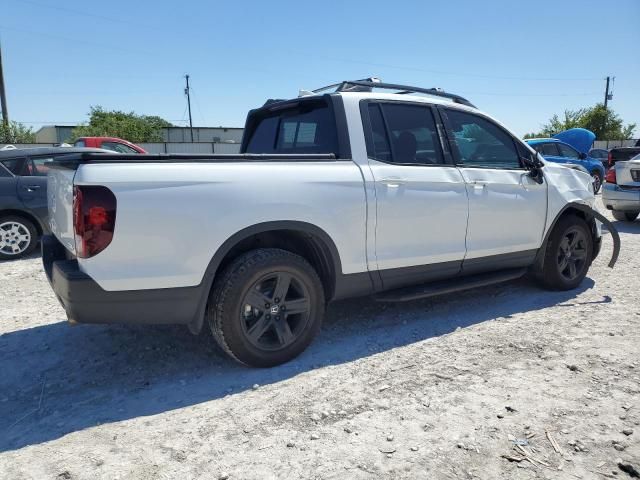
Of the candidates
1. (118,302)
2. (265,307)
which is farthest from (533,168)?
(118,302)

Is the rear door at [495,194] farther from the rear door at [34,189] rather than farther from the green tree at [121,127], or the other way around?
the green tree at [121,127]

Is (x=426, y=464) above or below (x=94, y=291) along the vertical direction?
below

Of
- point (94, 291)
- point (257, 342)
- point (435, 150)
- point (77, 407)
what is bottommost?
point (77, 407)

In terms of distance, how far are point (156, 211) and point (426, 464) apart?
1.95 m

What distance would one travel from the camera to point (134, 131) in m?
46.0

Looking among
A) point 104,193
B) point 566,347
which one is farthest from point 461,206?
point 104,193

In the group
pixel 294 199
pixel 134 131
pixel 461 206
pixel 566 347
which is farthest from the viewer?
pixel 134 131

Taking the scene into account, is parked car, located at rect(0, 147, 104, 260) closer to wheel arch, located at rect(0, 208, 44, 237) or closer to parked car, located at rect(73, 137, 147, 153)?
wheel arch, located at rect(0, 208, 44, 237)

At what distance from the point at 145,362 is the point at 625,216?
10491mm

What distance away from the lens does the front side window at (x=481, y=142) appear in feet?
13.7

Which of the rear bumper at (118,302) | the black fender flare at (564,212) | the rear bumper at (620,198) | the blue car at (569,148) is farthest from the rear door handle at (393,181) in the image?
the blue car at (569,148)

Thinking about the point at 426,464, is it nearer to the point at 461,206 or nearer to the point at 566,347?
the point at 566,347

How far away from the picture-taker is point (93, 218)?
2.62 meters

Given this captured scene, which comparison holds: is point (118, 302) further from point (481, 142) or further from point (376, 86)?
point (481, 142)
